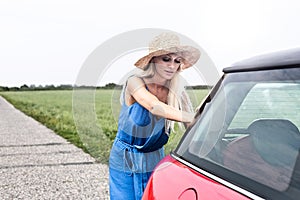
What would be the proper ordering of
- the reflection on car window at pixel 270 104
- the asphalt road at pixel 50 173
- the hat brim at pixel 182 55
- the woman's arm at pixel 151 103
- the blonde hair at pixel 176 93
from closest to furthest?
the reflection on car window at pixel 270 104 → the hat brim at pixel 182 55 → the woman's arm at pixel 151 103 → the blonde hair at pixel 176 93 → the asphalt road at pixel 50 173

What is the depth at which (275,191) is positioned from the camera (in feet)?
4.00

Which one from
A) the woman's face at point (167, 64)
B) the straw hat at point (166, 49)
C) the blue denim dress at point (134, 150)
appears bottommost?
the blue denim dress at point (134, 150)

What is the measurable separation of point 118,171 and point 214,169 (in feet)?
4.33

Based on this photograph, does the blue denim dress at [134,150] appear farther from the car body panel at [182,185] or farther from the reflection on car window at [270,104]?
the reflection on car window at [270,104]

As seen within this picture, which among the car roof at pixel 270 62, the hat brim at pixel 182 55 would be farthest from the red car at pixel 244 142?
the hat brim at pixel 182 55

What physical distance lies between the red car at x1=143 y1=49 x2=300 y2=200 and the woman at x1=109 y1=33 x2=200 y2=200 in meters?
0.51

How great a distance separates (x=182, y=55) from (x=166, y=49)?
4.3 inches

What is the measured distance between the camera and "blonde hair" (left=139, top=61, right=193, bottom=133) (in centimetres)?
247

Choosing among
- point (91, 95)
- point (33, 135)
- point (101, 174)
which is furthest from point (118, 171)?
point (33, 135)

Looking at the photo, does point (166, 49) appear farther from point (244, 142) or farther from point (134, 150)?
point (244, 142)

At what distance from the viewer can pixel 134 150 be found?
268 centimetres

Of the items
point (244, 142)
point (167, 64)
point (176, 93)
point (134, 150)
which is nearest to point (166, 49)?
point (167, 64)

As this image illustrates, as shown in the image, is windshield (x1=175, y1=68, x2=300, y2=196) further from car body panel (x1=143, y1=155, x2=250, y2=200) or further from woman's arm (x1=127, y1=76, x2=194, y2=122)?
woman's arm (x1=127, y1=76, x2=194, y2=122)

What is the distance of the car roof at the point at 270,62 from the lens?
57.5 inches
